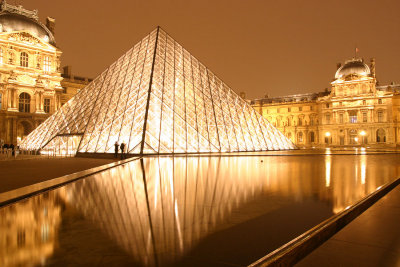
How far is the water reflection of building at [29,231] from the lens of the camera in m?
2.46

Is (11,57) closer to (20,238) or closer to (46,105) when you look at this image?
(46,105)

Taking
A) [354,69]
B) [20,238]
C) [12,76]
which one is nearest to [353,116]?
[354,69]

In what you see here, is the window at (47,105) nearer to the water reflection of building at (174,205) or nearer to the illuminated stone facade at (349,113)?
the water reflection of building at (174,205)

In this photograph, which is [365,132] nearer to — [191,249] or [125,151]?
[125,151]

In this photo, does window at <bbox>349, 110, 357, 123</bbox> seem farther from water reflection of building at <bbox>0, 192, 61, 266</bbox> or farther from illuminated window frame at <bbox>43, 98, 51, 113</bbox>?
water reflection of building at <bbox>0, 192, 61, 266</bbox>

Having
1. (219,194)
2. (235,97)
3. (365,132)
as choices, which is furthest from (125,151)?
(365,132)

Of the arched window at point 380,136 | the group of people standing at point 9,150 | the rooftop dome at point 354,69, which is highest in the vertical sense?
the rooftop dome at point 354,69

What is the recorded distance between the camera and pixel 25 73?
35469 mm

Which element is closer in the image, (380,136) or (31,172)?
(31,172)

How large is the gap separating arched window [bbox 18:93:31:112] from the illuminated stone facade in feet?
135

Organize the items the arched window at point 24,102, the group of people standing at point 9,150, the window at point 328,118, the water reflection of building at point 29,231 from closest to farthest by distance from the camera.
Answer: the water reflection of building at point 29,231 → the group of people standing at point 9,150 → the arched window at point 24,102 → the window at point 328,118

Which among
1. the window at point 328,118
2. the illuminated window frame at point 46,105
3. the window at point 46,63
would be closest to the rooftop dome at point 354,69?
the window at point 328,118

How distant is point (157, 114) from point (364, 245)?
48.6ft

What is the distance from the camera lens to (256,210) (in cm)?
A: 396
